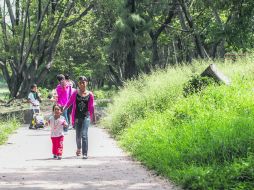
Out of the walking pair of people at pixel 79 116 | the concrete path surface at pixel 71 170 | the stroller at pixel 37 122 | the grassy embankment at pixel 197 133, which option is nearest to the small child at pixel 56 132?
the walking pair of people at pixel 79 116

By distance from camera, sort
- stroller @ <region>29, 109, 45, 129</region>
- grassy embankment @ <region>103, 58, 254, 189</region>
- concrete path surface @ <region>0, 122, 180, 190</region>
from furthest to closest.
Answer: stroller @ <region>29, 109, 45, 129</region> → concrete path surface @ <region>0, 122, 180, 190</region> → grassy embankment @ <region>103, 58, 254, 189</region>

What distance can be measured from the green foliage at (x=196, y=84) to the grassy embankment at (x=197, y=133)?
0.29 meters

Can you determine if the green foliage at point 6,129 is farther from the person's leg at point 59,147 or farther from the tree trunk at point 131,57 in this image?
the tree trunk at point 131,57

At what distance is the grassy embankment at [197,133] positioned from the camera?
766 centimetres

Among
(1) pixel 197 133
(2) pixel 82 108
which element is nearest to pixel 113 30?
(2) pixel 82 108

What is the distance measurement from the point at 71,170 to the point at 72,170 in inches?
0.7

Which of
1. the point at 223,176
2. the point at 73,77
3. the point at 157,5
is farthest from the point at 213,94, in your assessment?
the point at 73,77

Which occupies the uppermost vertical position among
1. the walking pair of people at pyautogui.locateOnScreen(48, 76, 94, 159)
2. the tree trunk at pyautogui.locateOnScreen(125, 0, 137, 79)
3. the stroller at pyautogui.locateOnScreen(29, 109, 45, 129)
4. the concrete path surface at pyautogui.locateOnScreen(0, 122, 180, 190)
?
the tree trunk at pyautogui.locateOnScreen(125, 0, 137, 79)

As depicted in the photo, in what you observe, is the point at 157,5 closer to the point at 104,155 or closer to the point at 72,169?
the point at 104,155

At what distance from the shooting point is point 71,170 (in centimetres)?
951

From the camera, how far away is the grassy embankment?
7.66 meters

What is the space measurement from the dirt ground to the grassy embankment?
39 centimetres

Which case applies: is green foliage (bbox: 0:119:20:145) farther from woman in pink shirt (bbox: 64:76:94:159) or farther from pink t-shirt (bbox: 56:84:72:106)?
woman in pink shirt (bbox: 64:76:94:159)

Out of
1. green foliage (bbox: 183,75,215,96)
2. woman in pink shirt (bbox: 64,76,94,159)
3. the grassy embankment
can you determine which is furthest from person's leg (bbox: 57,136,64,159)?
green foliage (bbox: 183,75,215,96)
